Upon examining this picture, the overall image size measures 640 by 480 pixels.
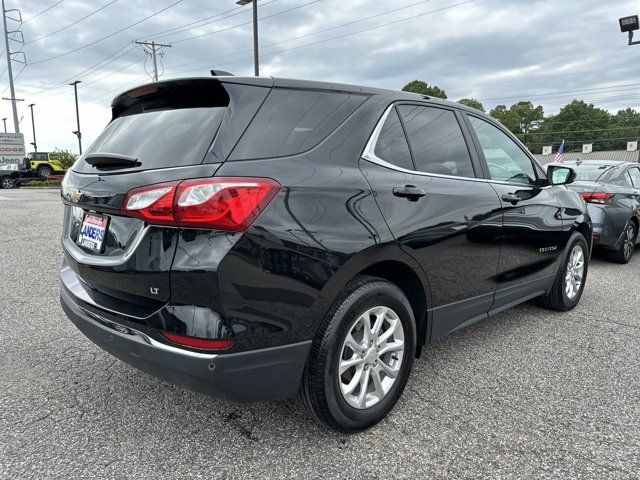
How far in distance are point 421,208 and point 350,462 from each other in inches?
51.3

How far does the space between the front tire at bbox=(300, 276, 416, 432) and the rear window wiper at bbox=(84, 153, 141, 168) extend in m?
1.15

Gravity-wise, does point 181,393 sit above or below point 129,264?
below

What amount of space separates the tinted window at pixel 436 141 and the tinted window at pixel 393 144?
0.23 feet

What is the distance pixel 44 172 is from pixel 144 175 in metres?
35.6

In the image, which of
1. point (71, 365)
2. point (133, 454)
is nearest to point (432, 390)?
point (133, 454)

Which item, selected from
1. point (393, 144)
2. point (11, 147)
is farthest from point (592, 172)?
point (11, 147)

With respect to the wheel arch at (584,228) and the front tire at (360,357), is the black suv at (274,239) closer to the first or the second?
the front tire at (360,357)

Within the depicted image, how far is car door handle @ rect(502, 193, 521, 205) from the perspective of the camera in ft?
10.7

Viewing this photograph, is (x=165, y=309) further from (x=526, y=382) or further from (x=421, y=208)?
(x=526, y=382)

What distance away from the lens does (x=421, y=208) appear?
2.53m

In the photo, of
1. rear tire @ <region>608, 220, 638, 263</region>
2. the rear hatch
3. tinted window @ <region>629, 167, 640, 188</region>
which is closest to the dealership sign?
tinted window @ <region>629, 167, 640, 188</region>

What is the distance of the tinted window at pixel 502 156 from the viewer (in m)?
3.31

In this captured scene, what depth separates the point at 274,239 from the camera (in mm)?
1887

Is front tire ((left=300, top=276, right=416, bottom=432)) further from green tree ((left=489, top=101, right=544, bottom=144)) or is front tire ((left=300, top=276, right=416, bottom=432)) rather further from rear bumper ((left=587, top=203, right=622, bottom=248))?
green tree ((left=489, top=101, right=544, bottom=144))
